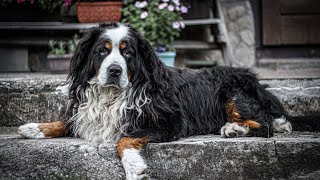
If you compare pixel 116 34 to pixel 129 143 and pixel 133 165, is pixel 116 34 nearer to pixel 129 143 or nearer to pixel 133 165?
pixel 129 143

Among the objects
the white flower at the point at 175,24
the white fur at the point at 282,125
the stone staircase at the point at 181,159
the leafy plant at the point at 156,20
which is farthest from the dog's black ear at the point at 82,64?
the white flower at the point at 175,24

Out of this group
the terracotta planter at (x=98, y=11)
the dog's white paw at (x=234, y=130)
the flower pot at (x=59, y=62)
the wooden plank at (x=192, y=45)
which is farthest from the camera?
the wooden plank at (x=192, y=45)

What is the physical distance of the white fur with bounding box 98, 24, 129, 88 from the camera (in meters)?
4.28

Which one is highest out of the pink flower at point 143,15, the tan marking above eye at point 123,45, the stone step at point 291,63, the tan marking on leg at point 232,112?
the pink flower at point 143,15

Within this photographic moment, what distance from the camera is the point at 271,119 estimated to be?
4.95 m

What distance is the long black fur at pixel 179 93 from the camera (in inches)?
176

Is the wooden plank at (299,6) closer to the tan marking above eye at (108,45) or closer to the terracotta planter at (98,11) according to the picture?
the terracotta planter at (98,11)

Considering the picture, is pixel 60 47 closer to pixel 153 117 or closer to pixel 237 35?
pixel 237 35

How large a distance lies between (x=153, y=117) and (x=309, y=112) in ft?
6.49

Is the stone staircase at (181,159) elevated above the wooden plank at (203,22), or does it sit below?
below

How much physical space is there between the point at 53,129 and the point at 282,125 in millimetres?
1986

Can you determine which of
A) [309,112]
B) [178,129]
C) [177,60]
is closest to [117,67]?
[178,129]

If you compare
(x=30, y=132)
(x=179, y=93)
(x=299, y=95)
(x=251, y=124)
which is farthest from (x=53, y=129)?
(x=299, y=95)

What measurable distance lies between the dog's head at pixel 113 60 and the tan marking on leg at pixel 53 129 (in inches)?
11.6
